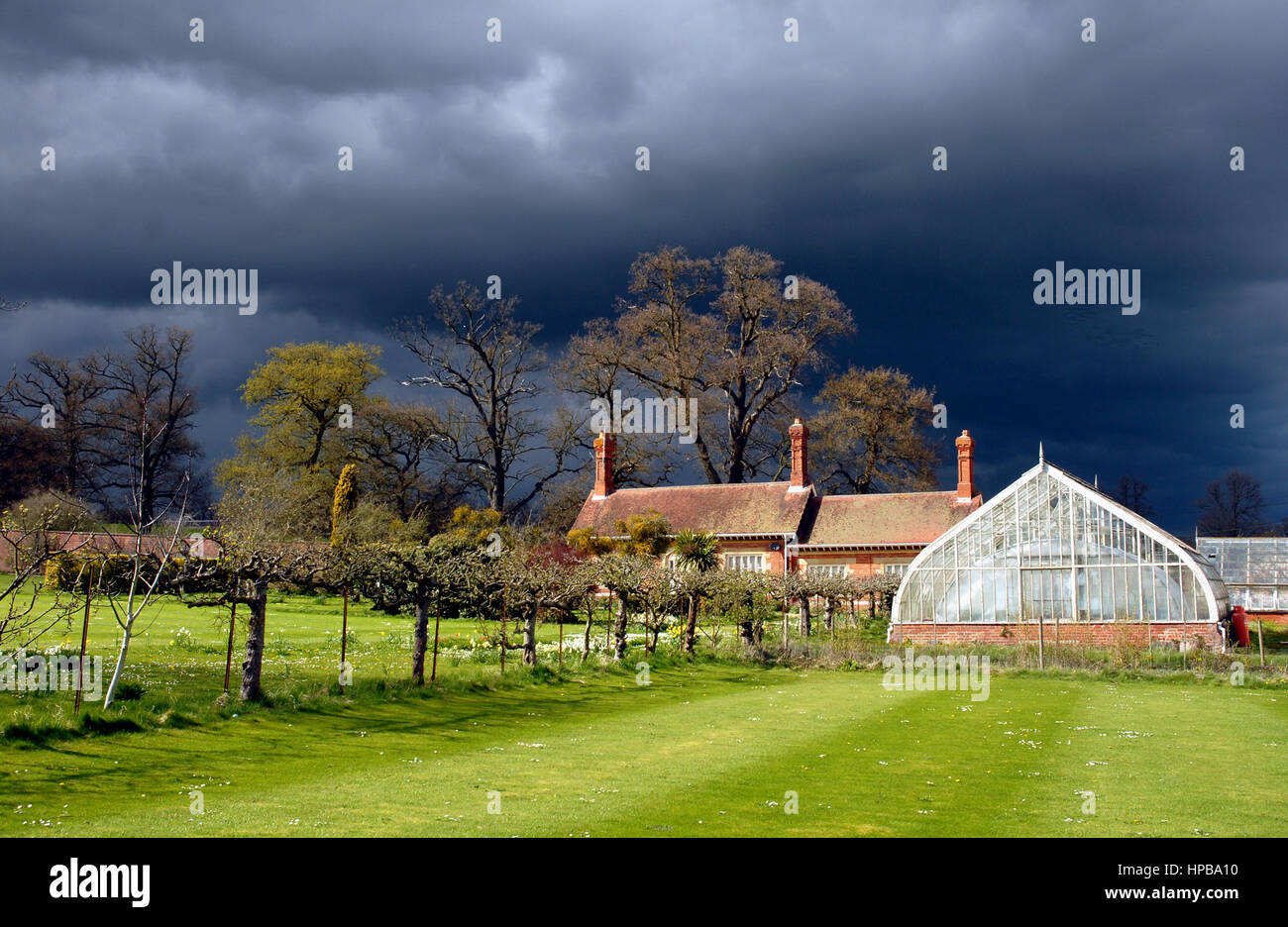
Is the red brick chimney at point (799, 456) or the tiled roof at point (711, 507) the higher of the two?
the red brick chimney at point (799, 456)

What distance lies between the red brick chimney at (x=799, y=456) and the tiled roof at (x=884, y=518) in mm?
1528

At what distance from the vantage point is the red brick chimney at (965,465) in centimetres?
4991

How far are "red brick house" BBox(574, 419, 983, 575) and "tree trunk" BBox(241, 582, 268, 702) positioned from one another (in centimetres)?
3426

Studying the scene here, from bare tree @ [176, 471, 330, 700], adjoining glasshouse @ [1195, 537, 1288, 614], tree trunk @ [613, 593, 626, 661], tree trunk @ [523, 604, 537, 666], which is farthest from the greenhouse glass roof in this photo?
bare tree @ [176, 471, 330, 700]

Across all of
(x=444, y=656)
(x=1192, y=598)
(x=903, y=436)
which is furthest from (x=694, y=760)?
(x=903, y=436)

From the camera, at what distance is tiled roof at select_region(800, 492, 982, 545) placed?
1935 inches

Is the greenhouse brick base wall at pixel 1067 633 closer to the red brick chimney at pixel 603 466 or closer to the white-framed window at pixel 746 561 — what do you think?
the white-framed window at pixel 746 561

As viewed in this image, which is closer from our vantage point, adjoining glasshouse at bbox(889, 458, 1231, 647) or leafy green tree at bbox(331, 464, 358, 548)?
adjoining glasshouse at bbox(889, 458, 1231, 647)

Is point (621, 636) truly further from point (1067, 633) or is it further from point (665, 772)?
point (1067, 633)

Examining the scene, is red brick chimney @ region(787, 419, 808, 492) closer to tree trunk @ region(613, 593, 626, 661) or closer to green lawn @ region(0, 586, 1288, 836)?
tree trunk @ region(613, 593, 626, 661)

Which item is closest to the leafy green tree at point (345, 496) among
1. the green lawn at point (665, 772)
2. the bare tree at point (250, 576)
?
the bare tree at point (250, 576)
